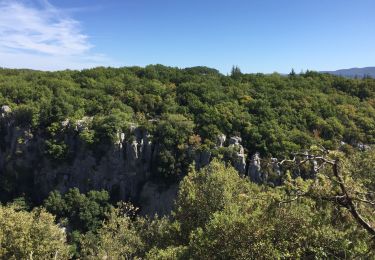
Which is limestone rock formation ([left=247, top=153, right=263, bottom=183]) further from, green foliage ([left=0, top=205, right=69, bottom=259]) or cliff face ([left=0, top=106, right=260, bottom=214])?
green foliage ([left=0, top=205, right=69, bottom=259])

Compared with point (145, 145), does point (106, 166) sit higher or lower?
lower

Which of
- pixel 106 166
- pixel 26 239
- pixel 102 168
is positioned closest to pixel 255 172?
pixel 106 166

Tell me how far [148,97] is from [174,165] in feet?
67.5

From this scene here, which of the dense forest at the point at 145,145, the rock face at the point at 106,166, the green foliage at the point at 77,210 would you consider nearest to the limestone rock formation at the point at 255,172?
the rock face at the point at 106,166

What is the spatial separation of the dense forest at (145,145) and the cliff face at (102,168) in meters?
0.17

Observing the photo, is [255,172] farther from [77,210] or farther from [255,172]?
[77,210]

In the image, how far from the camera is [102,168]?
61594 millimetres

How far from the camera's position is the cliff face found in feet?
197

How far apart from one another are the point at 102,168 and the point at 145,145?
790 cm

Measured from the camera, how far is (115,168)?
202ft

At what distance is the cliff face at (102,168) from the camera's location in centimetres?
5994

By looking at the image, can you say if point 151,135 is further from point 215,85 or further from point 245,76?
point 245,76

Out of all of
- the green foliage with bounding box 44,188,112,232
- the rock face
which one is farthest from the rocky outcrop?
the green foliage with bounding box 44,188,112,232

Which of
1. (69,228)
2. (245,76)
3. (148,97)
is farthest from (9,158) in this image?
(245,76)
